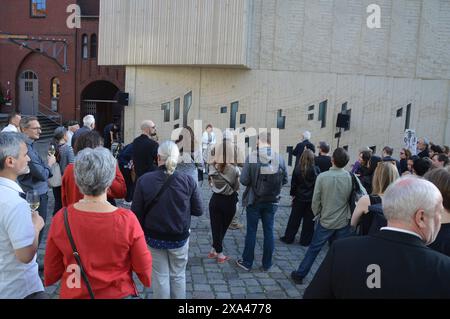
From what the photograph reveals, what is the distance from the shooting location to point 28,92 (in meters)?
27.3

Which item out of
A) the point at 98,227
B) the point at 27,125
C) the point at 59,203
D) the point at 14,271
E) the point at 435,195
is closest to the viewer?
the point at 435,195

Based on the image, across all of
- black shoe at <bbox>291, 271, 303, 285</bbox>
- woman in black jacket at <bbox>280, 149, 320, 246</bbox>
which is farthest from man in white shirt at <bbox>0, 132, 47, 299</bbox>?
woman in black jacket at <bbox>280, 149, 320, 246</bbox>

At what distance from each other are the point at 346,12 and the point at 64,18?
61.1 ft

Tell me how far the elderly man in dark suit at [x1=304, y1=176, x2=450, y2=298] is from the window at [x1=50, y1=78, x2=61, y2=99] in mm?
27967

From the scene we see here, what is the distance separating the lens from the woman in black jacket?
6957 millimetres

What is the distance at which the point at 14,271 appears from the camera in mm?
2691

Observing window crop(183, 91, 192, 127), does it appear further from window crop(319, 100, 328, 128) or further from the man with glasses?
the man with glasses

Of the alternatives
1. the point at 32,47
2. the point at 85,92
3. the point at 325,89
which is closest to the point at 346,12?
the point at 325,89

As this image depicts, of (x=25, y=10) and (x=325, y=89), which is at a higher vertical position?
(x=25, y=10)

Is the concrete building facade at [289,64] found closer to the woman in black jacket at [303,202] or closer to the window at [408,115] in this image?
the window at [408,115]

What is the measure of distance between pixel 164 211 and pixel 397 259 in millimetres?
2381

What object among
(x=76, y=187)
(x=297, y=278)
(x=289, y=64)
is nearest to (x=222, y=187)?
(x=297, y=278)

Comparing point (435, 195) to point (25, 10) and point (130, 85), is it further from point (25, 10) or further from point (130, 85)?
point (25, 10)

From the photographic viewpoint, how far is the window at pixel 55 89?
27.1 meters
